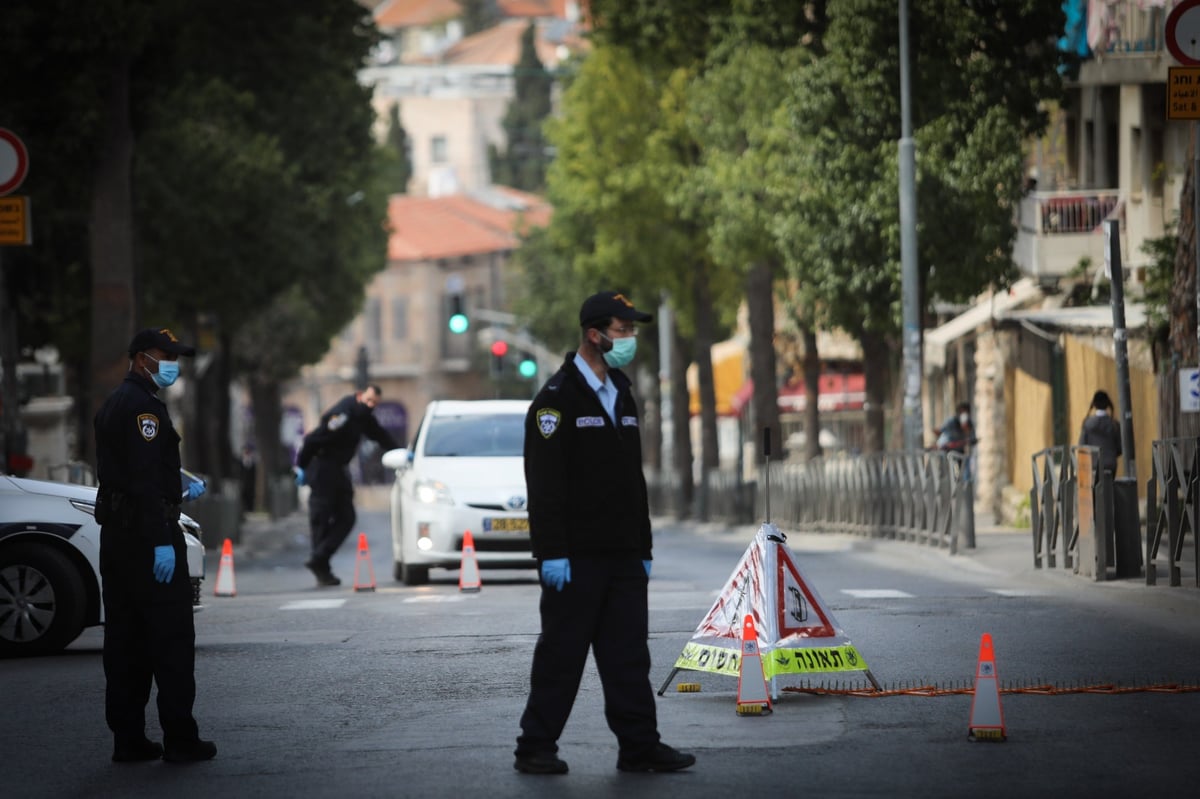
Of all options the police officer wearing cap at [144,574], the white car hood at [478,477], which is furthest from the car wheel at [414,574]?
the police officer wearing cap at [144,574]

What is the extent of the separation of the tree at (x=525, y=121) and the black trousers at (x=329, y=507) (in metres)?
110

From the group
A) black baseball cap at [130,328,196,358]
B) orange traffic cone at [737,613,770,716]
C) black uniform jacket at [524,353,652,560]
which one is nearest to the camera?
black uniform jacket at [524,353,652,560]

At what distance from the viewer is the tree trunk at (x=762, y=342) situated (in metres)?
43.2

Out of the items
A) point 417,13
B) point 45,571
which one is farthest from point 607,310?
point 417,13

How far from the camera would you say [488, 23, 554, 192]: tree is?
135750mm

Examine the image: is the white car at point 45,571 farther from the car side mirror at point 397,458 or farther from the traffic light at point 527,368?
the traffic light at point 527,368

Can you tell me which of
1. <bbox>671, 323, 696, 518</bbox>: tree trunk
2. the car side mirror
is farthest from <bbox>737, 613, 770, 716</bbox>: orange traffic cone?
<bbox>671, 323, 696, 518</bbox>: tree trunk

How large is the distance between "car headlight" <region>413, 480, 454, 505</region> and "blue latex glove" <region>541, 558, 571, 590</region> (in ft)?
42.6

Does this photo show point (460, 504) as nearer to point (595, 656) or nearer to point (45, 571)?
point (45, 571)

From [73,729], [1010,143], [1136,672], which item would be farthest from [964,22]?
[73,729]

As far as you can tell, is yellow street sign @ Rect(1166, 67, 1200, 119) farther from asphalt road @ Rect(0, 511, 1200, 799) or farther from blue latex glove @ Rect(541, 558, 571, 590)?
blue latex glove @ Rect(541, 558, 571, 590)

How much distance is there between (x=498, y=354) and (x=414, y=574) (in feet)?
64.2

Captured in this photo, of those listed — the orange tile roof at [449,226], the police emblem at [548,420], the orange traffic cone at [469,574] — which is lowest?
the orange traffic cone at [469,574]

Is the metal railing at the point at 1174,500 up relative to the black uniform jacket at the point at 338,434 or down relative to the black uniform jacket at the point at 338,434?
down
